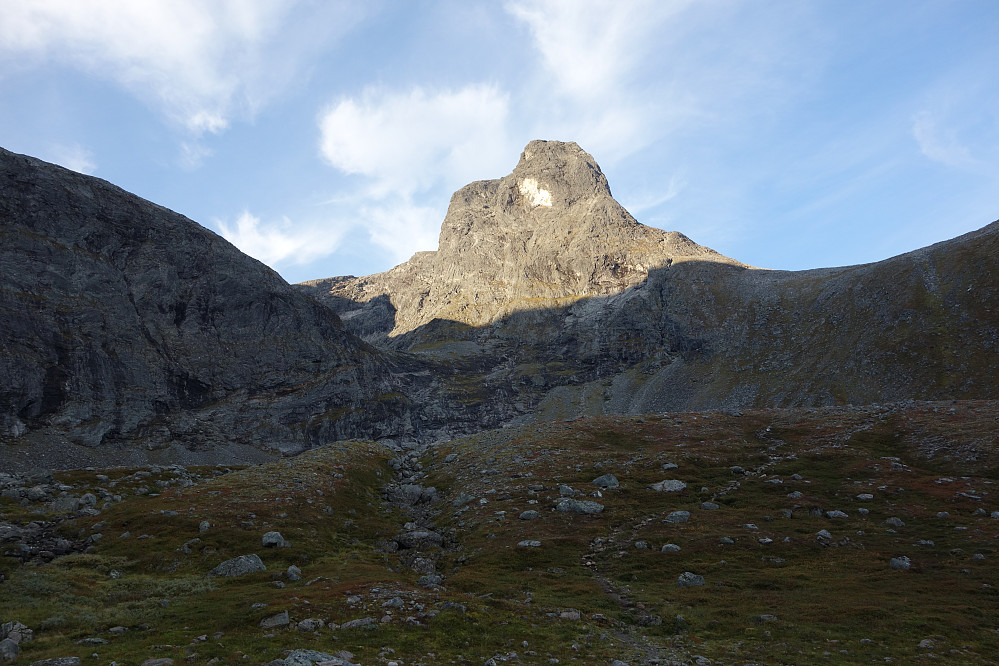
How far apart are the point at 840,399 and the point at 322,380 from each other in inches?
6170

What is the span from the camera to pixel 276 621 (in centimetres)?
2109

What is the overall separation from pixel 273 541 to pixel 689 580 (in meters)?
26.6

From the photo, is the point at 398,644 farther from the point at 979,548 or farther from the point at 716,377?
the point at 716,377

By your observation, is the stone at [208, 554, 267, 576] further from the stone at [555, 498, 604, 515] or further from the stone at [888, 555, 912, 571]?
the stone at [888, 555, 912, 571]

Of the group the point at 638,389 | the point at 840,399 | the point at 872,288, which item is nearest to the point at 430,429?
the point at 638,389

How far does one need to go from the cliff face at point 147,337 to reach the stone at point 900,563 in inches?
6106

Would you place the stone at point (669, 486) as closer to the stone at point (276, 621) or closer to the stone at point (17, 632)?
the stone at point (276, 621)

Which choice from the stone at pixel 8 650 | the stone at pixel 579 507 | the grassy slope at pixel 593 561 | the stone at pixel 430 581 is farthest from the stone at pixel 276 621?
the stone at pixel 579 507

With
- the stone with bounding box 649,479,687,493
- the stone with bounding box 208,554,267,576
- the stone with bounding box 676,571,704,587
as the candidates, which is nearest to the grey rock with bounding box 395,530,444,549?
the stone with bounding box 208,554,267,576

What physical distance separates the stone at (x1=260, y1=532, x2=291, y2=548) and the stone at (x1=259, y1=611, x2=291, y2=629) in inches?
568

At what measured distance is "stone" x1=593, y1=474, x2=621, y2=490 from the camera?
4466cm

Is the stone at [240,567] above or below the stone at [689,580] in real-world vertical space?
above

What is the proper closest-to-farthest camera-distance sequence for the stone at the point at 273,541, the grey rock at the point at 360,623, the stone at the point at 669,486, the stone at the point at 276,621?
the grey rock at the point at 360,623 → the stone at the point at 276,621 → the stone at the point at 273,541 → the stone at the point at 669,486

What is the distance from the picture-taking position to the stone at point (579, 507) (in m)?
39.8
